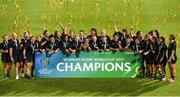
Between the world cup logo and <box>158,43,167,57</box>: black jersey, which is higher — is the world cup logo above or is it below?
below

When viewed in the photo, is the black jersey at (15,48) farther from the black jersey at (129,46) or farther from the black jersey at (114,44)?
the black jersey at (129,46)

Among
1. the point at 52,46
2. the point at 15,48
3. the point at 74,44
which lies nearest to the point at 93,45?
the point at 74,44

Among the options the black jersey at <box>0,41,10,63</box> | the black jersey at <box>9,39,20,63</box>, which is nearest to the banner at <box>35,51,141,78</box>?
the black jersey at <box>9,39,20,63</box>

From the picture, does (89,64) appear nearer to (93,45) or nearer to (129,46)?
(93,45)

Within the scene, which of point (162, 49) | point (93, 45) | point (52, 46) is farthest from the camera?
point (93, 45)

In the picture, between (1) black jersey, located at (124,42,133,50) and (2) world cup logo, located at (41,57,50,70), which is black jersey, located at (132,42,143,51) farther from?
(2) world cup logo, located at (41,57,50,70)

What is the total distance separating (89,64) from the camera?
21922mm

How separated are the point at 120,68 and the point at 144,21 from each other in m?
11.8

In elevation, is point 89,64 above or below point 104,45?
below

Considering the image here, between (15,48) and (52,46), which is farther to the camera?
(15,48)

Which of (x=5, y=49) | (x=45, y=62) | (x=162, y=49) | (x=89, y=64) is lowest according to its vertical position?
(x=89, y=64)

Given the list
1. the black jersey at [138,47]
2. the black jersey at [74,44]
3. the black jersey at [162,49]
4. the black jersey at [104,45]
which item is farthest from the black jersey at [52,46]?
the black jersey at [162,49]

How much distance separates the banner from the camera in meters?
21.9

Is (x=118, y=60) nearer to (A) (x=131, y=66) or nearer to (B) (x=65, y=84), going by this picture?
(A) (x=131, y=66)
